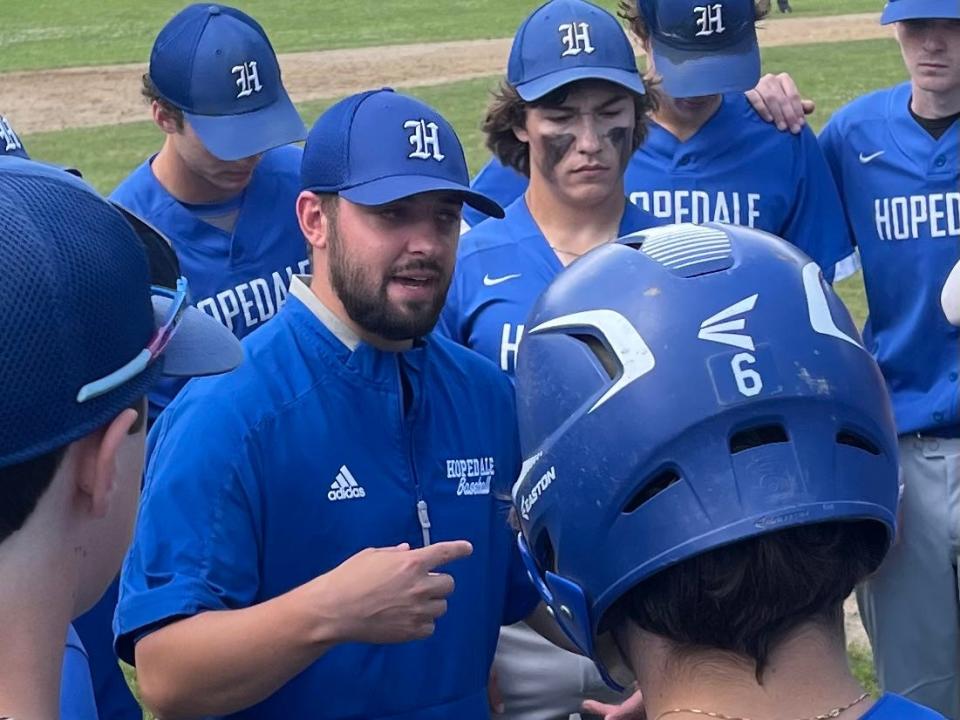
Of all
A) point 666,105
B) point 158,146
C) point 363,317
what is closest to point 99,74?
→ point 158,146

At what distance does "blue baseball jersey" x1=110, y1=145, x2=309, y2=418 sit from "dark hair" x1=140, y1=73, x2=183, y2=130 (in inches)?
8.2

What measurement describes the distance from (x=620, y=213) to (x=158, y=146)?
14.4 meters

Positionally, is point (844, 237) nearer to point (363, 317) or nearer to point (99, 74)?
point (363, 317)

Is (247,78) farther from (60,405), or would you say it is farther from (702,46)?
(60,405)

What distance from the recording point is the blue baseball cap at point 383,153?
3268 millimetres

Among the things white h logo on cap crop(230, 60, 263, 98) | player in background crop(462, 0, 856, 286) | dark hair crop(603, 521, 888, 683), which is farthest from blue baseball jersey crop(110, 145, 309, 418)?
dark hair crop(603, 521, 888, 683)

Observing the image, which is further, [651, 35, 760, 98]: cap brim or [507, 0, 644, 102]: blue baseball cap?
[651, 35, 760, 98]: cap brim

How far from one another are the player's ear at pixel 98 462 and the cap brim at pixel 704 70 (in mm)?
3421

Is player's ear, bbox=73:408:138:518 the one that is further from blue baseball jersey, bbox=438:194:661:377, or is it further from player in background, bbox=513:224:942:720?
blue baseball jersey, bbox=438:194:661:377

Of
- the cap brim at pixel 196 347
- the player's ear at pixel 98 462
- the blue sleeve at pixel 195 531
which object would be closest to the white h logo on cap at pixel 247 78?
the blue sleeve at pixel 195 531

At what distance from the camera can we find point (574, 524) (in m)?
1.91

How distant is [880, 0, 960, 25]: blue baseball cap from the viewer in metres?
4.62

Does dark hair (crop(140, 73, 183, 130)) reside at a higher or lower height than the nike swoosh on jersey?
higher

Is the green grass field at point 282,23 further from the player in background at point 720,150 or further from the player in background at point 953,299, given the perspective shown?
the player in background at point 953,299
